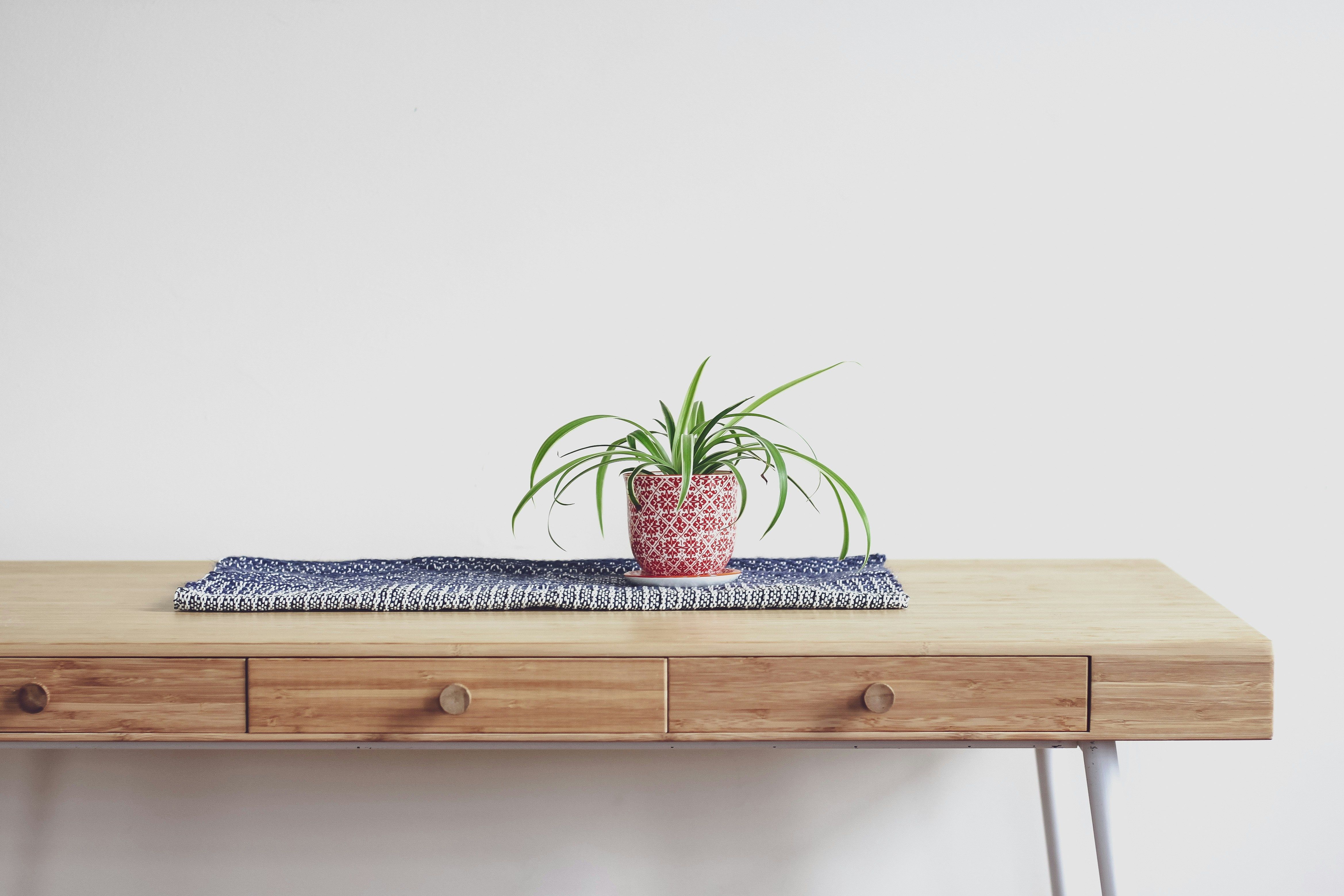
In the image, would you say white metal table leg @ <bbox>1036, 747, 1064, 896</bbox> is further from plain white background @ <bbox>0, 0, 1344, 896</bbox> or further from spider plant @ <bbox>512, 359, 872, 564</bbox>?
spider plant @ <bbox>512, 359, 872, 564</bbox>

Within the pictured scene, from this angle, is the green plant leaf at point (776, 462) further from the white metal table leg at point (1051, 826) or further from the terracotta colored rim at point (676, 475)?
the white metal table leg at point (1051, 826)

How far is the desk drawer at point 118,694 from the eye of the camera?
917 mm

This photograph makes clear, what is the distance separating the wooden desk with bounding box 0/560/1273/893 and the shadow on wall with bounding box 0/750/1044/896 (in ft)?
1.76

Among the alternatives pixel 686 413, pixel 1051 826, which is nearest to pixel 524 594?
pixel 686 413

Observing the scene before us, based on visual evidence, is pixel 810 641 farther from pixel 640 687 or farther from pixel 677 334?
pixel 677 334

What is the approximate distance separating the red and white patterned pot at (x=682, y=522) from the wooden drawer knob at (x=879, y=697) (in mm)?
280

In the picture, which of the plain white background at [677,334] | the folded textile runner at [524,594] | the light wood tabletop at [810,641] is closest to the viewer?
the light wood tabletop at [810,641]

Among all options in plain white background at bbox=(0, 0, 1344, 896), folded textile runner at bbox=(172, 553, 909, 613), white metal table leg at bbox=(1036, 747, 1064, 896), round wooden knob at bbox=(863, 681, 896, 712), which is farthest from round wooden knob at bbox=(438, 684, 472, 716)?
white metal table leg at bbox=(1036, 747, 1064, 896)

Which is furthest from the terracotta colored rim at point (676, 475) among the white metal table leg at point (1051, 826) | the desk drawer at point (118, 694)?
the white metal table leg at point (1051, 826)

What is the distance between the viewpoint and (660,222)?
142 centimetres

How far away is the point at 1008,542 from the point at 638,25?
0.92 meters

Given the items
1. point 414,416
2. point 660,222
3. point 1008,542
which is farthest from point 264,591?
point 1008,542

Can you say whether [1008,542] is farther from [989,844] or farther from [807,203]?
[807,203]

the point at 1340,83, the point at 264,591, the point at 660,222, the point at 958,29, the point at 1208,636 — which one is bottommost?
the point at 1208,636
